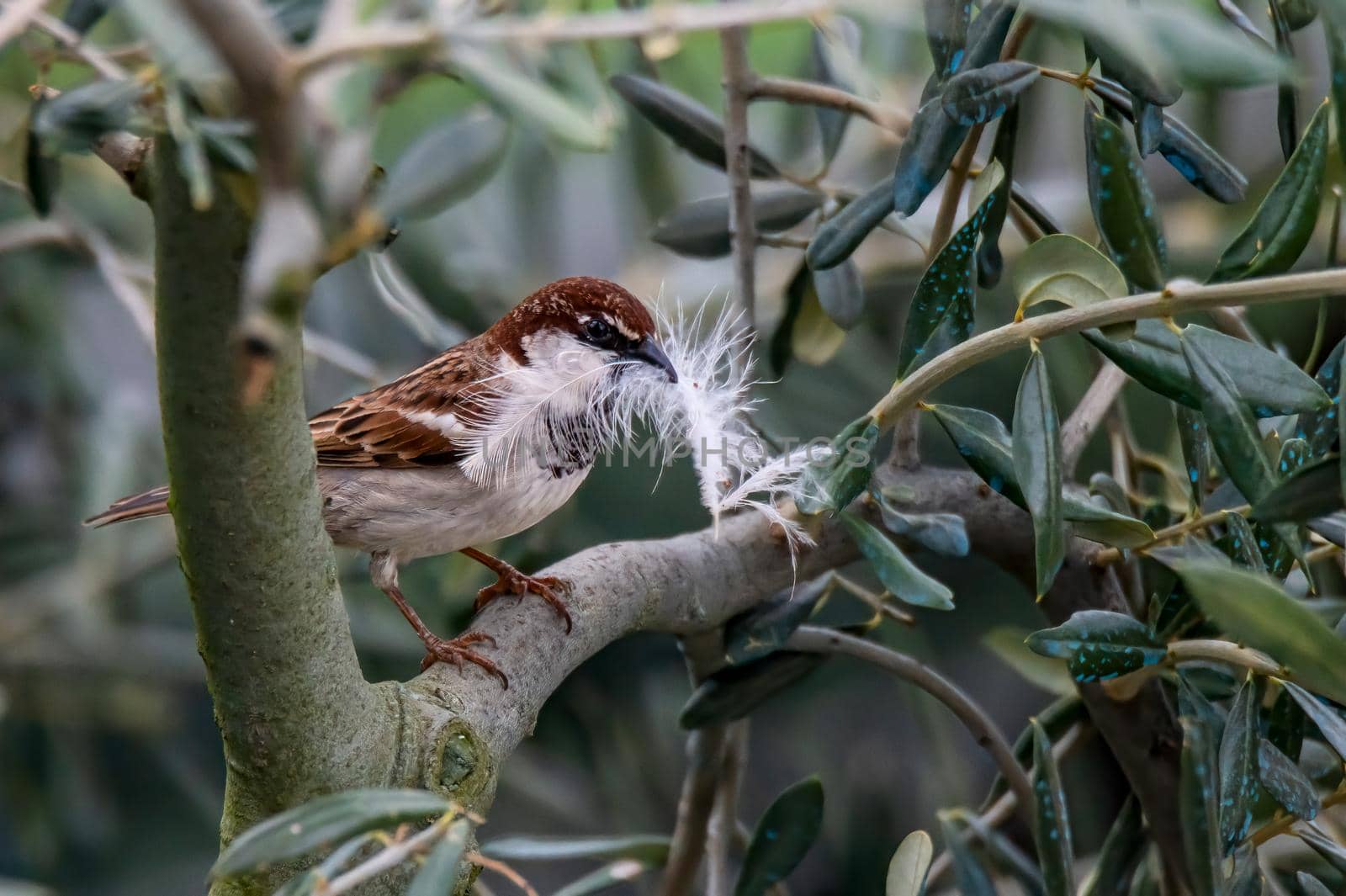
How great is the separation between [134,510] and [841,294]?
3.83ft

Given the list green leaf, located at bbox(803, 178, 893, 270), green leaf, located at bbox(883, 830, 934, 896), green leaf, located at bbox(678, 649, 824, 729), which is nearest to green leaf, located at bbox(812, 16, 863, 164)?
green leaf, located at bbox(803, 178, 893, 270)

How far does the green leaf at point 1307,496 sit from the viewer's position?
2.65 ft

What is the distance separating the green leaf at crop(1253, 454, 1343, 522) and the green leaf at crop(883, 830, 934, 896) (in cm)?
57

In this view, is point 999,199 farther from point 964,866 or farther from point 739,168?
point 964,866

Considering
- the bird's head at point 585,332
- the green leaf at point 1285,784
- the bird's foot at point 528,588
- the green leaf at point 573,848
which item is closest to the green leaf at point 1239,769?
the green leaf at point 1285,784

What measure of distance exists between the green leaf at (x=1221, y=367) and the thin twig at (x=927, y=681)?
57 centimetres

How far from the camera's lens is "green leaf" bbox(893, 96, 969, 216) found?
1083 millimetres

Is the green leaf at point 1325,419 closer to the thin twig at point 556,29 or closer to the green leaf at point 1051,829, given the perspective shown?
the green leaf at point 1051,829

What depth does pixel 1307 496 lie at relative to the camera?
0.82 metres

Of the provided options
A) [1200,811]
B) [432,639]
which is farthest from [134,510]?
[1200,811]

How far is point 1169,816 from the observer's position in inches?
56.2

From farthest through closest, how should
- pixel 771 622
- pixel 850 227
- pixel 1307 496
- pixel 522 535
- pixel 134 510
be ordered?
pixel 522 535, pixel 134 510, pixel 771 622, pixel 850 227, pixel 1307 496

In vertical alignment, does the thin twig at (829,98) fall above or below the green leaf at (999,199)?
above

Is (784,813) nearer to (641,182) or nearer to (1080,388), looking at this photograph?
(1080,388)
